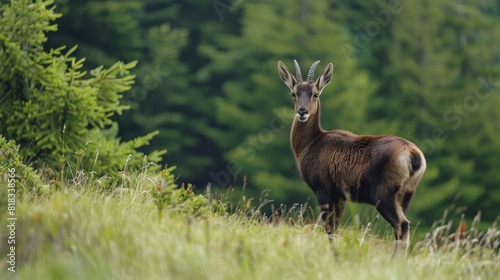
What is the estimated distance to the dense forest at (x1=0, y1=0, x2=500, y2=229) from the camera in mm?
35125

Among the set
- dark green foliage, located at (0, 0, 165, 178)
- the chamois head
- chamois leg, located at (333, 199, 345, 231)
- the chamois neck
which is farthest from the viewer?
dark green foliage, located at (0, 0, 165, 178)

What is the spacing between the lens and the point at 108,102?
13.6 m

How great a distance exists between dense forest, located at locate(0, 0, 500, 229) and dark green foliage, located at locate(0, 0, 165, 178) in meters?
18.8

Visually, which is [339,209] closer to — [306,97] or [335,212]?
[335,212]

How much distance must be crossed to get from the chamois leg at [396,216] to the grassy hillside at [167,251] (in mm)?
1347

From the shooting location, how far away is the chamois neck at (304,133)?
11070mm

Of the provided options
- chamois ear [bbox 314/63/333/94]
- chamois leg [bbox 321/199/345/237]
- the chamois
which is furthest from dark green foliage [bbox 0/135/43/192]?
chamois ear [bbox 314/63/333/94]

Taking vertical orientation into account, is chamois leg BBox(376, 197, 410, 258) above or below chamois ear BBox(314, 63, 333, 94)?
below

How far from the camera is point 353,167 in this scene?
10.2 meters

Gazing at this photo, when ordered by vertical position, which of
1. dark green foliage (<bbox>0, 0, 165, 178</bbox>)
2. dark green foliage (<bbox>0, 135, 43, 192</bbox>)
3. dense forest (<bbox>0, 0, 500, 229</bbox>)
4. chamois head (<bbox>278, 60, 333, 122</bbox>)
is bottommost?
dense forest (<bbox>0, 0, 500, 229</bbox>)

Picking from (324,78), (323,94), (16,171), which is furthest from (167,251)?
(323,94)

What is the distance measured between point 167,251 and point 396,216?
143 inches

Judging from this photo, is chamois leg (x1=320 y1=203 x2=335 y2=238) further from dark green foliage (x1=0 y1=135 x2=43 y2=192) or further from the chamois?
dark green foliage (x1=0 y1=135 x2=43 y2=192)

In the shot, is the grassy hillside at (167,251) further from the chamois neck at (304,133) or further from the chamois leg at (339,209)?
the chamois neck at (304,133)
